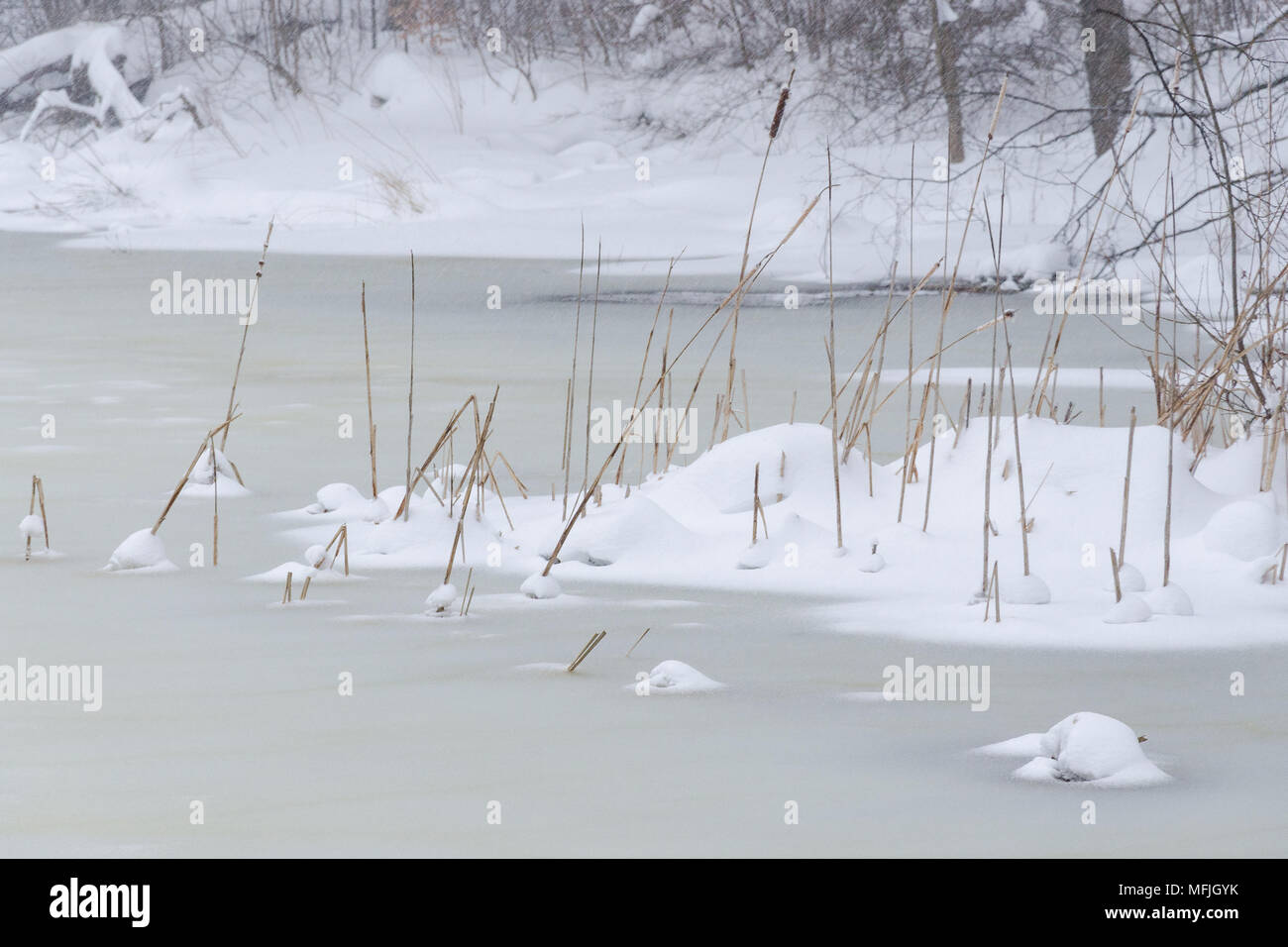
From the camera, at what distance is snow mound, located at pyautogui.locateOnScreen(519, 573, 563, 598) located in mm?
3123

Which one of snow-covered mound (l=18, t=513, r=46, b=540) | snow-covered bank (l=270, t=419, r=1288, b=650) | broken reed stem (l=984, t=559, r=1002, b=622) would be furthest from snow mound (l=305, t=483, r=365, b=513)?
broken reed stem (l=984, t=559, r=1002, b=622)

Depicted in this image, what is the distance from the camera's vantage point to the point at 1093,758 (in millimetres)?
2152

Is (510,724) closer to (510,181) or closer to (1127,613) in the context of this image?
(1127,613)

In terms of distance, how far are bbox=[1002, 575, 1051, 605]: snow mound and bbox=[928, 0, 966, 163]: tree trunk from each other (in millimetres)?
10200

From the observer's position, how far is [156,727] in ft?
7.73

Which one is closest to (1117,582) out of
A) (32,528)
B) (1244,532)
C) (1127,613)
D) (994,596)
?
(1127,613)

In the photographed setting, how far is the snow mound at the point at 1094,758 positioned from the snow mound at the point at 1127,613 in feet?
2.42

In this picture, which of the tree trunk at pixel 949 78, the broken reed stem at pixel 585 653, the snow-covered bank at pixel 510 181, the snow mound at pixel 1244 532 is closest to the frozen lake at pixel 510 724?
the broken reed stem at pixel 585 653

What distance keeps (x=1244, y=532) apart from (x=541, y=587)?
1.27 meters

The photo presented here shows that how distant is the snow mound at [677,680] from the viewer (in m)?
2.54

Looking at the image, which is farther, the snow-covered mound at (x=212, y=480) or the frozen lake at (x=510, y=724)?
the snow-covered mound at (x=212, y=480)

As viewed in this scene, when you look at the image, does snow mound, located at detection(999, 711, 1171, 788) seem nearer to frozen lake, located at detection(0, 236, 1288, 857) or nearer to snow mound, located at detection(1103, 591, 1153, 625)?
frozen lake, located at detection(0, 236, 1288, 857)

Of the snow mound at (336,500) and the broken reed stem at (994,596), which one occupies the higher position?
the snow mound at (336,500)

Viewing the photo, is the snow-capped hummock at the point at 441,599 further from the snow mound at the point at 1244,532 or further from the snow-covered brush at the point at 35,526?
the snow mound at the point at 1244,532
